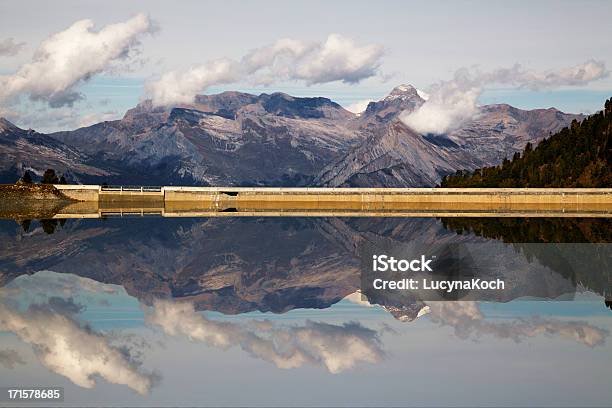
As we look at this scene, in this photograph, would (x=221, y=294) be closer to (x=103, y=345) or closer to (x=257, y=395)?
(x=103, y=345)

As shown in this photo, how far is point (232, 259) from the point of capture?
303ft

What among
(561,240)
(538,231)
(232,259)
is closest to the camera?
(232,259)

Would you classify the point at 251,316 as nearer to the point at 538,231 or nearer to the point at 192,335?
the point at 192,335

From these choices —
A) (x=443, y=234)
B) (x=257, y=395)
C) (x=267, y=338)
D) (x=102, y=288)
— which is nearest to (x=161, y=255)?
(x=102, y=288)

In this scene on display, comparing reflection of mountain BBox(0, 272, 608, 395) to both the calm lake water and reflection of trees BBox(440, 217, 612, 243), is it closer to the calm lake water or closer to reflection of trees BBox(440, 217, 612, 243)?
the calm lake water

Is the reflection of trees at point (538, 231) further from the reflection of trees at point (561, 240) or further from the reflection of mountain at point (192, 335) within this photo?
the reflection of mountain at point (192, 335)

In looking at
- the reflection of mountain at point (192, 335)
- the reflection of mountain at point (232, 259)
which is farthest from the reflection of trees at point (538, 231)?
the reflection of mountain at point (192, 335)

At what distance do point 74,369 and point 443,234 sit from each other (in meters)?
86.2

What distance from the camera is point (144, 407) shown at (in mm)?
35531

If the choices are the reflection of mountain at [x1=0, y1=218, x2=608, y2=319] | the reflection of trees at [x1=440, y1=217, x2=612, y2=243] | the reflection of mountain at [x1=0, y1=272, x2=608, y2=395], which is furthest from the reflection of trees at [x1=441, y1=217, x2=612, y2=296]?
the reflection of mountain at [x1=0, y1=272, x2=608, y2=395]

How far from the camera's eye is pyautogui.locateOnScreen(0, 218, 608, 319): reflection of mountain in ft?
207

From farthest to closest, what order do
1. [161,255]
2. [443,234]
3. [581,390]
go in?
1. [443,234]
2. [161,255]
3. [581,390]

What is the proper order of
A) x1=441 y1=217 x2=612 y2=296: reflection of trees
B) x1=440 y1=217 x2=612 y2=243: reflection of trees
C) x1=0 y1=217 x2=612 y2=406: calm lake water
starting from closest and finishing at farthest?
x1=0 y1=217 x2=612 y2=406: calm lake water → x1=441 y1=217 x2=612 y2=296: reflection of trees → x1=440 y1=217 x2=612 y2=243: reflection of trees

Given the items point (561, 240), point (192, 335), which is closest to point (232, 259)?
point (561, 240)
